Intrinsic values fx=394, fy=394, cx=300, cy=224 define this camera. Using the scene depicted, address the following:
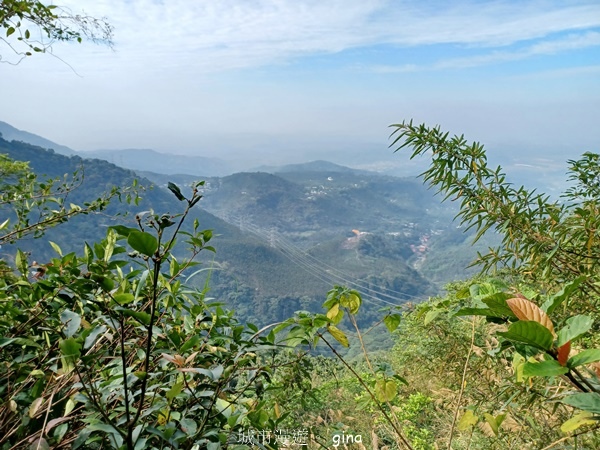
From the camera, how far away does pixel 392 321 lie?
942 mm

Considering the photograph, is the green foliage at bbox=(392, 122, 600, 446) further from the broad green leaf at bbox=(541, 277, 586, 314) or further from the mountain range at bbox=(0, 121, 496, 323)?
the mountain range at bbox=(0, 121, 496, 323)

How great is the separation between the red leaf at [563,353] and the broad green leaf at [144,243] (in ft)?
1.46

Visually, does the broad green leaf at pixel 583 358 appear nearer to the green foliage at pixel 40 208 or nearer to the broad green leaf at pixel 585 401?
the broad green leaf at pixel 585 401

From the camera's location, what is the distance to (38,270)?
0.93 metres

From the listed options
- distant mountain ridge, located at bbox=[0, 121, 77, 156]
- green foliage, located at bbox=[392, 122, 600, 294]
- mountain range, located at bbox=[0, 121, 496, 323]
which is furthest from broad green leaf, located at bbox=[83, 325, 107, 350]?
distant mountain ridge, located at bbox=[0, 121, 77, 156]

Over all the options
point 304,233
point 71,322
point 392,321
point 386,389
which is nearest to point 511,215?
point 392,321

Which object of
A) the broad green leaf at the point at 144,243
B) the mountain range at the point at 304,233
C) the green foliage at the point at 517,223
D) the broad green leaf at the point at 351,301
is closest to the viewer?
the broad green leaf at the point at 144,243

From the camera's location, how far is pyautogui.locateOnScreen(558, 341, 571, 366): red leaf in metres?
0.35

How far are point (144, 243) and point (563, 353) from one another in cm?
46

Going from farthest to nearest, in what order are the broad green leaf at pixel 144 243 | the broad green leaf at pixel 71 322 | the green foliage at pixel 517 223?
1. the green foliage at pixel 517 223
2. the broad green leaf at pixel 71 322
3. the broad green leaf at pixel 144 243

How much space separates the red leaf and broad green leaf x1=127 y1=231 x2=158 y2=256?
0.45 m

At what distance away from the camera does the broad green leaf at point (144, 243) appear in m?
0.48

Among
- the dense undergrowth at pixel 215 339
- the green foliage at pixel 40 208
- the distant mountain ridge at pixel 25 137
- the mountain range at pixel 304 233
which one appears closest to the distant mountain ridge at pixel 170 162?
the distant mountain ridge at pixel 25 137

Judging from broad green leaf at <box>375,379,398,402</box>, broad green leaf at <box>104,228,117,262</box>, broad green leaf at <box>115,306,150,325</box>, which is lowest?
broad green leaf at <box>375,379,398,402</box>
